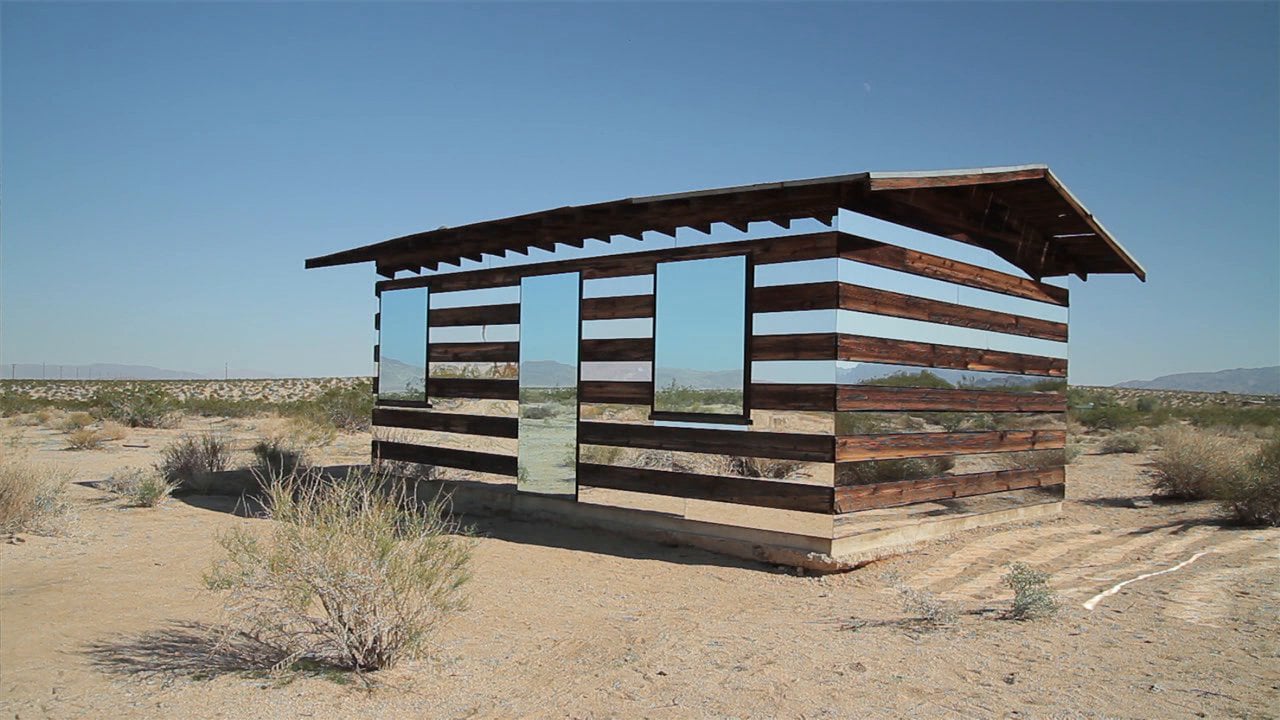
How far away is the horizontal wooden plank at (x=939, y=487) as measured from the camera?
7.41m

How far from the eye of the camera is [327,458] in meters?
16.4

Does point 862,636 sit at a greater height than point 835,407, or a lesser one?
lesser

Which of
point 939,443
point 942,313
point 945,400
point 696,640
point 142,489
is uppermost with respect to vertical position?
point 942,313

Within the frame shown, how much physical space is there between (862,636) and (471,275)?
6.77 meters

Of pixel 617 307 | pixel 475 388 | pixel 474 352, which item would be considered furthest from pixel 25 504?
pixel 617 307

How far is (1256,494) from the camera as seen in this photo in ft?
30.6

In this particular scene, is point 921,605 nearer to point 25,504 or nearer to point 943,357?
point 943,357

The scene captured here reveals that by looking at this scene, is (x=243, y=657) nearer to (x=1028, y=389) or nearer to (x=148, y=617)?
(x=148, y=617)

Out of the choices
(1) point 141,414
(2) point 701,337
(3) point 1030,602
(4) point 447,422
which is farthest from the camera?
(1) point 141,414

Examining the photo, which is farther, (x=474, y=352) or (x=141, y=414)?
(x=141, y=414)

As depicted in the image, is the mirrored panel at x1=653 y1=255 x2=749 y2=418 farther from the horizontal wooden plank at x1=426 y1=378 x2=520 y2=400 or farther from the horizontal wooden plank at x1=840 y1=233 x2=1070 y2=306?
the horizontal wooden plank at x1=426 y1=378 x2=520 y2=400

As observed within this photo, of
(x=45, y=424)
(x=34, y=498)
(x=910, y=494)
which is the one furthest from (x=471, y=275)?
(x=45, y=424)

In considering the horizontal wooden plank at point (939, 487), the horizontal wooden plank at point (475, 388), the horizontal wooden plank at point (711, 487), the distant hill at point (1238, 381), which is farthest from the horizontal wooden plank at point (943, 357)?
the distant hill at point (1238, 381)

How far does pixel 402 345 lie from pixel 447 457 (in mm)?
1782
